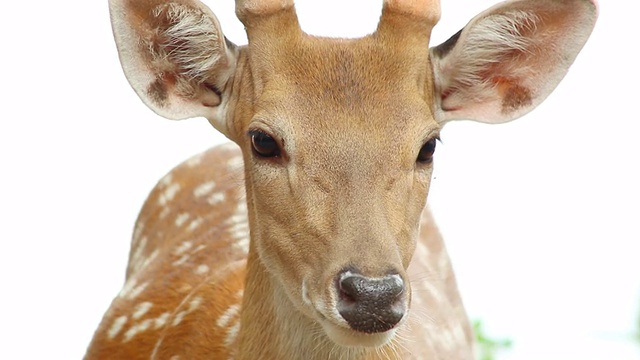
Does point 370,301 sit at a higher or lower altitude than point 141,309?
higher

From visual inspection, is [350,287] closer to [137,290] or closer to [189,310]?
[189,310]

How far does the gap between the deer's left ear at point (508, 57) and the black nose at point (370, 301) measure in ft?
3.09

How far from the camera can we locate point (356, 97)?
455 cm

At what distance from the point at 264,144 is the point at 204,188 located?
2243 mm

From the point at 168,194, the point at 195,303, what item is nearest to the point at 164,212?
the point at 168,194

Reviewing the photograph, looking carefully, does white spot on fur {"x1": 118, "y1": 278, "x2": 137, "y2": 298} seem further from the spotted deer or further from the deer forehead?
the deer forehead

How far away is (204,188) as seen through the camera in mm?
6785

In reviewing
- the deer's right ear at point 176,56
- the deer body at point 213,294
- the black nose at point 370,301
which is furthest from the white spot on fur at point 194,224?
the black nose at point 370,301

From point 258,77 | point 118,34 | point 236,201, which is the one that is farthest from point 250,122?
point 236,201

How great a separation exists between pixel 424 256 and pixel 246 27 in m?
2.00

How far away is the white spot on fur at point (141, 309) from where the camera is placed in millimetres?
6151

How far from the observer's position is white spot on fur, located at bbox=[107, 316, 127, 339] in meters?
6.16

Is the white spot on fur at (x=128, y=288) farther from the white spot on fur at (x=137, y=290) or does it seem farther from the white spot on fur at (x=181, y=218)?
the white spot on fur at (x=181, y=218)

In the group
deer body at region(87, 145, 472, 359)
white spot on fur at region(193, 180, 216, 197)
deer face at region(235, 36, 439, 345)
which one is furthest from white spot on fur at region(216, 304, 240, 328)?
white spot on fur at region(193, 180, 216, 197)
